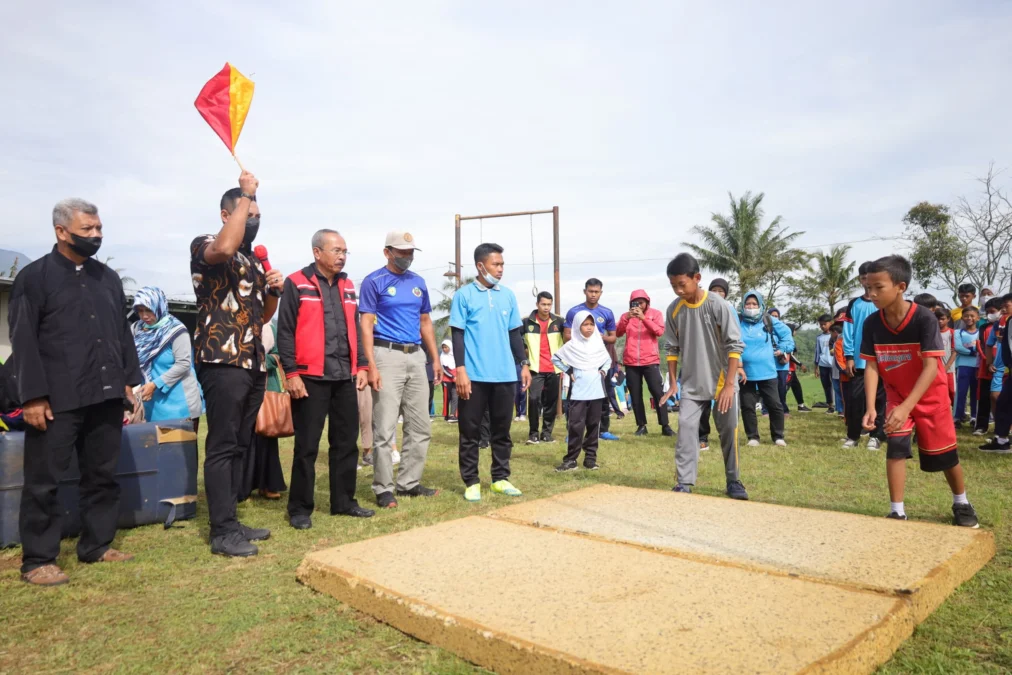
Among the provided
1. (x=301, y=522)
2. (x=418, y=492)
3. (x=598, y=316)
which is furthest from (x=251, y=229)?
(x=598, y=316)

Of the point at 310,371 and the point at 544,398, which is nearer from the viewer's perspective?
the point at 310,371

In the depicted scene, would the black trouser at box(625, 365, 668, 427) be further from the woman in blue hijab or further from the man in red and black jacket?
the woman in blue hijab

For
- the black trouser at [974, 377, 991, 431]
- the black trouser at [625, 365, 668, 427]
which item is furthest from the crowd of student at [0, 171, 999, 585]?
the black trouser at [974, 377, 991, 431]

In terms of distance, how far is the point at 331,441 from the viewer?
5.25 meters

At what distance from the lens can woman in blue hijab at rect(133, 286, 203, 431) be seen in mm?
5559

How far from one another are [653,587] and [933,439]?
260 centimetres

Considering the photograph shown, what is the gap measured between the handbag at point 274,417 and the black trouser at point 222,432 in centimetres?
137

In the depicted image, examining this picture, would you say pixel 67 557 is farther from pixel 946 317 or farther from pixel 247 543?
pixel 946 317

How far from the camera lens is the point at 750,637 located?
2.53m

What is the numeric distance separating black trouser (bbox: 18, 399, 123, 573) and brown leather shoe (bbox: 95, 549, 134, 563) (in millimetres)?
24

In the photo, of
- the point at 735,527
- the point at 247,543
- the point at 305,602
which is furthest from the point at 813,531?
the point at 247,543

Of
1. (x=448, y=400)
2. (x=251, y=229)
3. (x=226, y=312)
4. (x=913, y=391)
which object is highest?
(x=251, y=229)

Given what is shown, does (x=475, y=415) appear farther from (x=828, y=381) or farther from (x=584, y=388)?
(x=828, y=381)

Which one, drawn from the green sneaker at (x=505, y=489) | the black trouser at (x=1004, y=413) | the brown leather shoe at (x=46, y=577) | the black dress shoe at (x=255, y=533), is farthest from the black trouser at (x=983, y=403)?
the brown leather shoe at (x=46, y=577)
